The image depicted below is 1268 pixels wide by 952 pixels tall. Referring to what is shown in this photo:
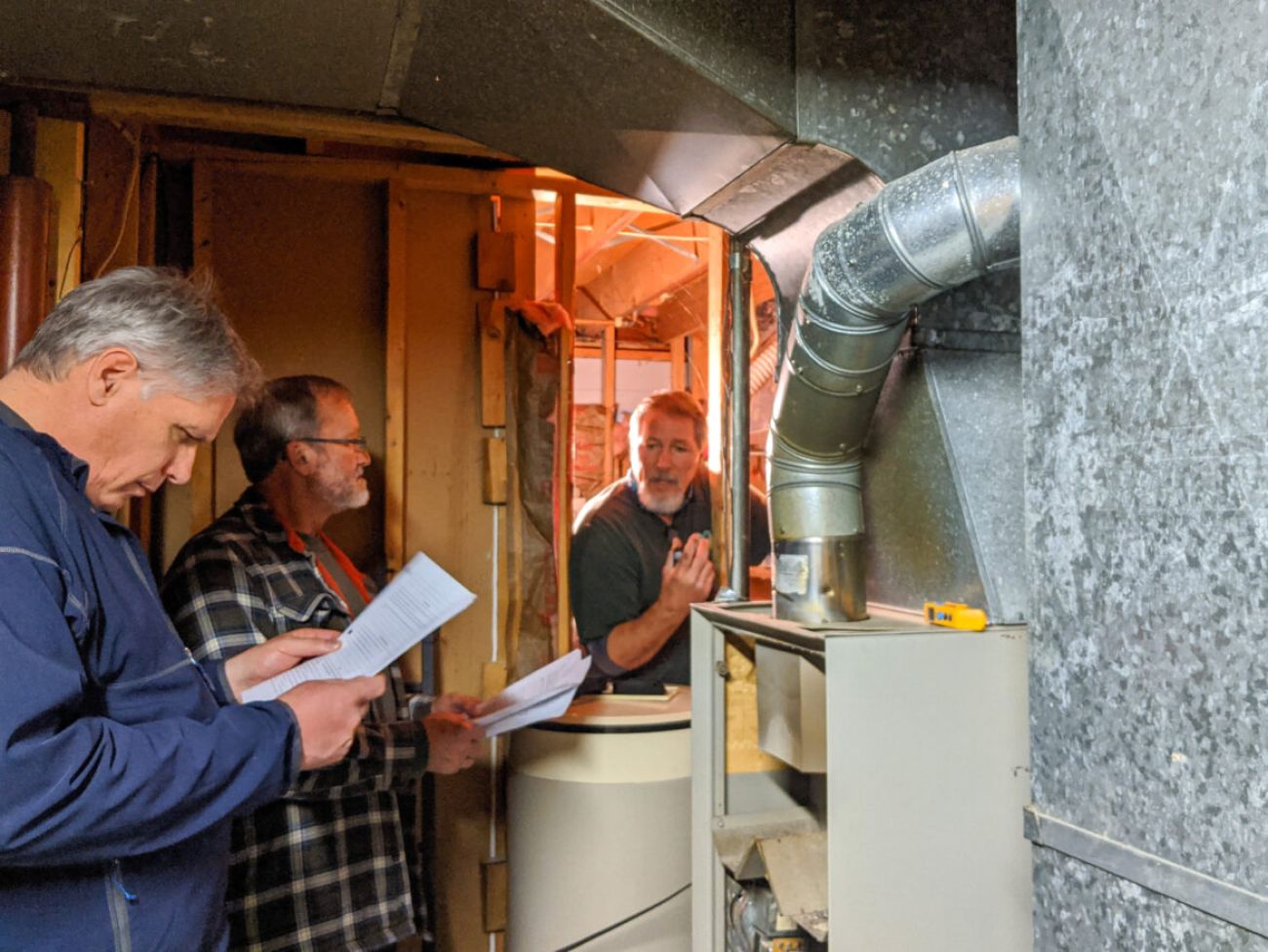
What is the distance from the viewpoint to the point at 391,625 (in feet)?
4.75

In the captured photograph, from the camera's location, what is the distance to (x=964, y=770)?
1142mm

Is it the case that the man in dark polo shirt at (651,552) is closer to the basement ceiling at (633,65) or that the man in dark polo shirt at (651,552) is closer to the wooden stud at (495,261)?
the wooden stud at (495,261)

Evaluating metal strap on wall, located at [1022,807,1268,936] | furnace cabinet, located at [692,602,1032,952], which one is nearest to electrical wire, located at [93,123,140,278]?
furnace cabinet, located at [692,602,1032,952]

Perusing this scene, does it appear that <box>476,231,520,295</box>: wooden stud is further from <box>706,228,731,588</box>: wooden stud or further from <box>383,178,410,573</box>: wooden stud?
<box>706,228,731,588</box>: wooden stud

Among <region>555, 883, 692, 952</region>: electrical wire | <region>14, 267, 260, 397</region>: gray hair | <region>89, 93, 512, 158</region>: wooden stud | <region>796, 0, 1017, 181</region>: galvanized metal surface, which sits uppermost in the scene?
<region>89, 93, 512, 158</region>: wooden stud

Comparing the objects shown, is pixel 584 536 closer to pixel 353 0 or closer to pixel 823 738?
pixel 823 738

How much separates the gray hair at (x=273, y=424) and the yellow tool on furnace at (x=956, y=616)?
1305 mm

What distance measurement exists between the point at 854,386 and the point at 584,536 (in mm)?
1461

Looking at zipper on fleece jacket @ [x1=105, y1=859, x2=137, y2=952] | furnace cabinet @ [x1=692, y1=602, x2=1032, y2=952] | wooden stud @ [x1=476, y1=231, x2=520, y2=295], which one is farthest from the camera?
wooden stud @ [x1=476, y1=231, x2=520, y2=295]

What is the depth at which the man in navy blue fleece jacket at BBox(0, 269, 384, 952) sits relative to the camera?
0.85 meters

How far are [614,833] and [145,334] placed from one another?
1451mm

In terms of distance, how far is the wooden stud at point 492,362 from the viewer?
8.30ft

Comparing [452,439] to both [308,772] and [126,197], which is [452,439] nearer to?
[126,197]

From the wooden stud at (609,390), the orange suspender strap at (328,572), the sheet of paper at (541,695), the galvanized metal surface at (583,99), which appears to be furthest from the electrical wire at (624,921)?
the wooden stud at (609,390)
